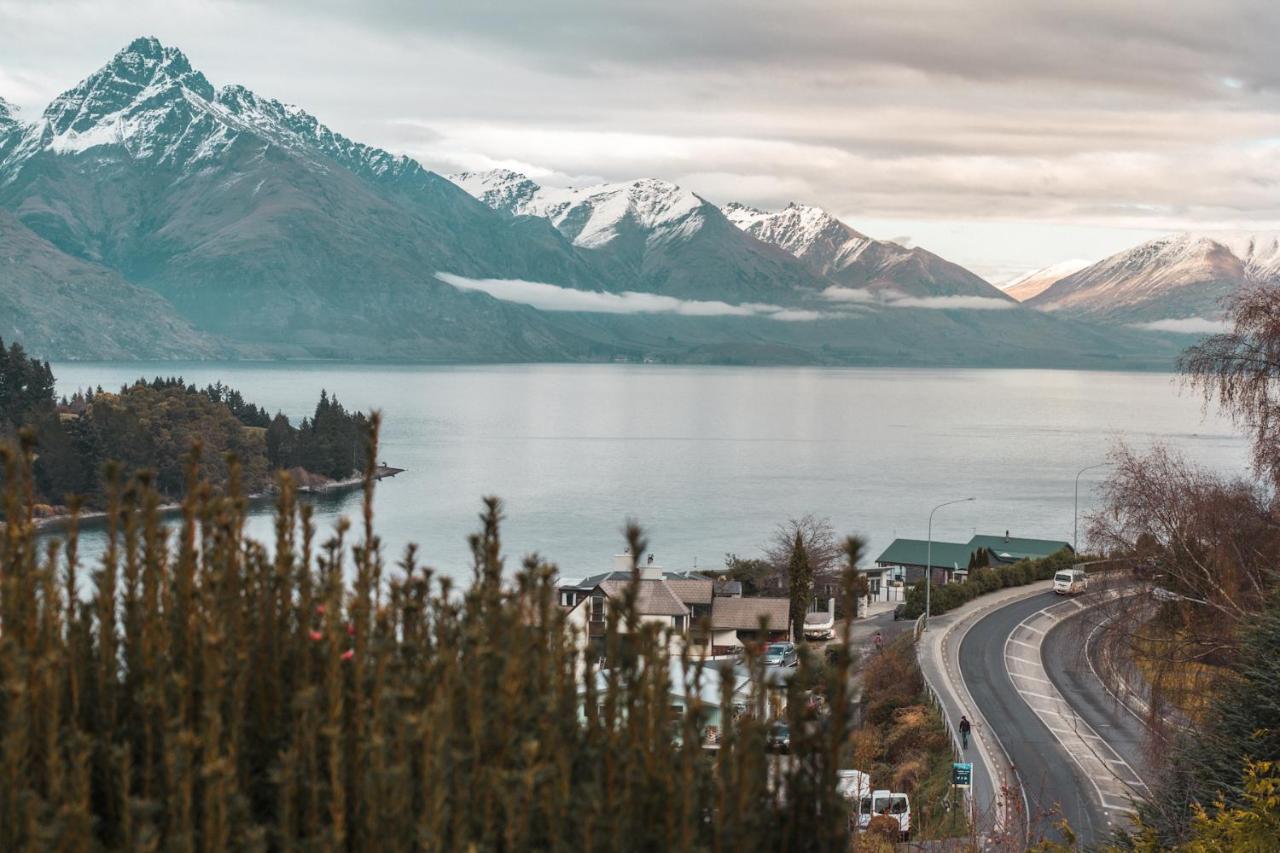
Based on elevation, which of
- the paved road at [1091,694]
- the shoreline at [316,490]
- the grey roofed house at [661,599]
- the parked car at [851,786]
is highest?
the parked car at [851,786]

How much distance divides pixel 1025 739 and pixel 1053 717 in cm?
330

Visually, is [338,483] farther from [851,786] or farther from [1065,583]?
[851,786]

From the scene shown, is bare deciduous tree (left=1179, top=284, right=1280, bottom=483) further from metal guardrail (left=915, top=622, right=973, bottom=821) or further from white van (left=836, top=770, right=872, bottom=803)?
metal guardrail (left=915, top=622, right=973, bottom=821)

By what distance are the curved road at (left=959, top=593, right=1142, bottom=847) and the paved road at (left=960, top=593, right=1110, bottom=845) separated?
26 mm

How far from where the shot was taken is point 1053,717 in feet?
137

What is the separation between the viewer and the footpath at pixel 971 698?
26669 mm

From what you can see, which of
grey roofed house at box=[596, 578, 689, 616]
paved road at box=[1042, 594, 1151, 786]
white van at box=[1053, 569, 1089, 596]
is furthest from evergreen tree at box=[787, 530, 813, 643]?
white van at box=[1053, 569, 1089, 596]

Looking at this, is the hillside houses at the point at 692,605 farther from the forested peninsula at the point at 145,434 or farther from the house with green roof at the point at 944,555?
the forested peninsula at the point at 145,434

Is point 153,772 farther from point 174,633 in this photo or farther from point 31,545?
point 31,545

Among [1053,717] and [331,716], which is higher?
[331,716]

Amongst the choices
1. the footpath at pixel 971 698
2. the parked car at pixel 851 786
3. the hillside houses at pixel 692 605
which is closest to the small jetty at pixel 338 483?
the hillside houses at pixel 692 605

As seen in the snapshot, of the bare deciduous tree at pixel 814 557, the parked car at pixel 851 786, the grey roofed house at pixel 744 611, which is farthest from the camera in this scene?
the bare deciduous tree at pixel 814 557

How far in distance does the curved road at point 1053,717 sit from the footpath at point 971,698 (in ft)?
1.42

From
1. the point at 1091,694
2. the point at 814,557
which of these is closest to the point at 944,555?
the point at 814,557
